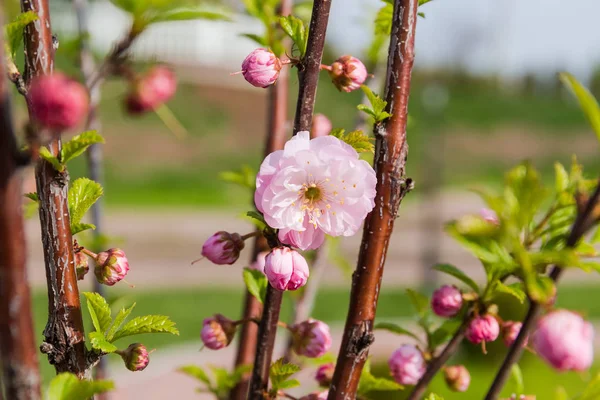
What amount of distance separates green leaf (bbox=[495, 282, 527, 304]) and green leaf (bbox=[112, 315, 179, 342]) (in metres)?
0.26

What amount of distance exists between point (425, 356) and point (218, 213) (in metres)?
8.30

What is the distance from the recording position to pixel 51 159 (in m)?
0.41

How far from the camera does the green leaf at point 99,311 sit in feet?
1.63

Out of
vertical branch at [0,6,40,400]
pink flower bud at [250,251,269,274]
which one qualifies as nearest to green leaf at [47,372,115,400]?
vertical branch at [0,6,40,400]

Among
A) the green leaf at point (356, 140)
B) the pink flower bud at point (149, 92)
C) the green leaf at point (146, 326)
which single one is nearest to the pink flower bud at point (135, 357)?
the green leaf at point (146, 326)

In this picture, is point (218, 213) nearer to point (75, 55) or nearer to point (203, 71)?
point (203, 71)

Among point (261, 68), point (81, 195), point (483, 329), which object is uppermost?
point (261, 68)

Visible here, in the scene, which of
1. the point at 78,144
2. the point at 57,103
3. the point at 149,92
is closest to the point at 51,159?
the point at 78,144

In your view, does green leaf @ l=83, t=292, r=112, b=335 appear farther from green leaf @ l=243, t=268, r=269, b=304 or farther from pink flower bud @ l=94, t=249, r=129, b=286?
green leaf @ l=243, t=268, r=269, b=304

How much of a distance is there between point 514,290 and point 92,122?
66 centimetres

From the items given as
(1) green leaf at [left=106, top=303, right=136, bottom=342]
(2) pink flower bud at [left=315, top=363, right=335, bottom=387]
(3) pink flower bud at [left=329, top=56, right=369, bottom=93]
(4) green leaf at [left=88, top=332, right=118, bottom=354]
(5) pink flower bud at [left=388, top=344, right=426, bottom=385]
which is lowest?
(2) pink flower bud at [left=315, top=363, right=335, bottom=387]

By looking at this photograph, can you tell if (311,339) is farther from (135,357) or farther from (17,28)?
(17,28)

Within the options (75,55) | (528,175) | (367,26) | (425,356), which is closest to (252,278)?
(425,356)

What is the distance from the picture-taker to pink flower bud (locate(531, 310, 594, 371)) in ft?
1.31
